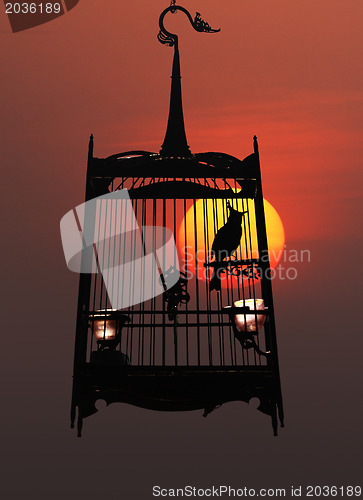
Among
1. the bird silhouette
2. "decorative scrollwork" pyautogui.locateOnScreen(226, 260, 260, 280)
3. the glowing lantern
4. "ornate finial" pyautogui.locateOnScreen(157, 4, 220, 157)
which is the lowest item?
the glowing lantern

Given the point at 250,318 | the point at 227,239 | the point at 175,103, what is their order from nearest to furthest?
1. the point at 250,318
2. the point at 227,239
3. the point at 175,103

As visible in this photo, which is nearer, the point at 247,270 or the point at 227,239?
the point at 247,270

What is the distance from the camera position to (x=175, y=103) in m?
5.12

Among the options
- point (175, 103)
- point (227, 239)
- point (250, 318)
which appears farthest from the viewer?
point (175, 103)

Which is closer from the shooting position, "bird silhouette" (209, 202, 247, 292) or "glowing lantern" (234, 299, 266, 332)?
"glowing lantern" (234, 299, 266, 332)

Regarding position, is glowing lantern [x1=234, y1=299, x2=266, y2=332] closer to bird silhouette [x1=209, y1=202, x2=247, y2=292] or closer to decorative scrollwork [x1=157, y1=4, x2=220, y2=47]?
bird silhouette [x1=209, y1=202, x2=247, y2=292]

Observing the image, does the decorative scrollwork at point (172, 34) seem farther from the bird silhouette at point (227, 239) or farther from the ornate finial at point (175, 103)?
the bird silhouette at point (227, 239)

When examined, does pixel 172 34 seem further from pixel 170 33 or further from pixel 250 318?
pixel 250 318

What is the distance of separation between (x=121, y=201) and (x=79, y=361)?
1330 mm

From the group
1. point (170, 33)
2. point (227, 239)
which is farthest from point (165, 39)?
point (227, 239)

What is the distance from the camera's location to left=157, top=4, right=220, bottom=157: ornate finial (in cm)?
481

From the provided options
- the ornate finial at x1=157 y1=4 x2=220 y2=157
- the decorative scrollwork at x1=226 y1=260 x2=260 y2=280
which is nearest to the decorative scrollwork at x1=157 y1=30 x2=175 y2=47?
the ornate finial at x1=157 y1=4 x2=220 y2=157

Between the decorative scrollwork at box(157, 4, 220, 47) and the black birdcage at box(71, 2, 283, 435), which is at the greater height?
the decorative scrollwork at box(157, 4, 220, 47)

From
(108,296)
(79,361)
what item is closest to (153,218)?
(108,296)
